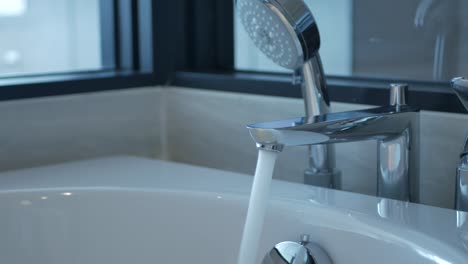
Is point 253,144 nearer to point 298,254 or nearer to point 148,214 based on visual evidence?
point 148,214

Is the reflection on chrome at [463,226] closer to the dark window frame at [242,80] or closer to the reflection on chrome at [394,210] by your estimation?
the reflection on chrome at [394,210]

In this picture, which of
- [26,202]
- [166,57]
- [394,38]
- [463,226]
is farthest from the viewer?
[166,57]

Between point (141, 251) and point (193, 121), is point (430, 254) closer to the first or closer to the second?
point (141, 251)

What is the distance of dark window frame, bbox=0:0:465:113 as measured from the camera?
4.35 ft

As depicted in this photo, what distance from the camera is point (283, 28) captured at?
3.22ft

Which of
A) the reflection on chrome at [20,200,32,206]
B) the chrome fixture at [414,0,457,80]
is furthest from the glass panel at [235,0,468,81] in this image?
the reflection on chrome at [20,200,32,206]

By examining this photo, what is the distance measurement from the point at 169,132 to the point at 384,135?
599 millimetres

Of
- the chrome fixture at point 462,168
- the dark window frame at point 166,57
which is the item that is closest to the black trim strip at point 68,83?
the dark window frame at point 166,57

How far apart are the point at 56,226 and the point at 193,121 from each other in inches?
15.8

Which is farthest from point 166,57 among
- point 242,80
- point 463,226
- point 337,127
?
point 463,226

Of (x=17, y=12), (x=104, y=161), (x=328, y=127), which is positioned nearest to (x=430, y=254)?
(x=328, y=127)

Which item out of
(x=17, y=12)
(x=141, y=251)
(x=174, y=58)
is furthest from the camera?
(x=174, y=58)

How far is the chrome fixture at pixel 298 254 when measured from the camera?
0.95 m

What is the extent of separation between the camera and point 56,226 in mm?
1131
